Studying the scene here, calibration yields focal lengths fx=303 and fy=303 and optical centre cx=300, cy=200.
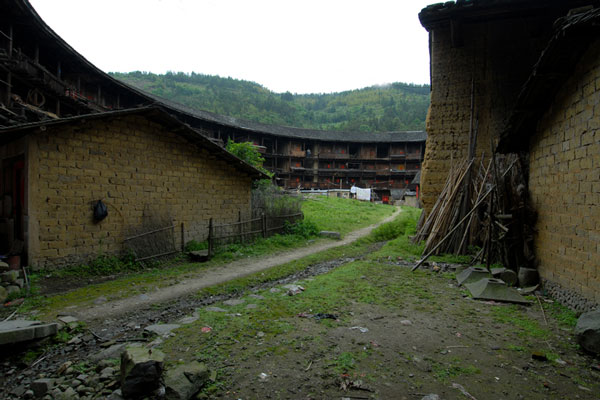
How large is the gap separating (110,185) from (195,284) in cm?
361

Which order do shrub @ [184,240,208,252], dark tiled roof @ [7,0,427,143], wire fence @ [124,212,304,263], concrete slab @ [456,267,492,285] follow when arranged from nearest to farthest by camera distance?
concrete slab @ [456,267,492,285] → wire fence @ [124,212,304,263] → shrub @ [184,240,208,252] → dark tiled roof @ [7,0,427,143]

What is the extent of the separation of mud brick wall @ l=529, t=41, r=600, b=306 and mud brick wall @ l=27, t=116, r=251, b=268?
8.81 metres

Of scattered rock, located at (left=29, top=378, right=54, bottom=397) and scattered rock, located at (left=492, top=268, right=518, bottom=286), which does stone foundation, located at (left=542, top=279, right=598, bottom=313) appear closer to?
scattered rock, located at (left=492, top=268, right=518, bottom=286)

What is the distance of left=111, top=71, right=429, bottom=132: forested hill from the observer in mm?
61691

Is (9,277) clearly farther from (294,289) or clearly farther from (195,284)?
(294,289)

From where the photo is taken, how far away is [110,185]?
25.3ft

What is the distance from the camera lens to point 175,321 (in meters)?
4.39

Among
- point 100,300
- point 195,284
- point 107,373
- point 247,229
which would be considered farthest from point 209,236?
point 107,373

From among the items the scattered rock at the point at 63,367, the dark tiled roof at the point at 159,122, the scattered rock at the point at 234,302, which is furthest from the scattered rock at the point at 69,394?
the dark tiled roof at the point at 159,122

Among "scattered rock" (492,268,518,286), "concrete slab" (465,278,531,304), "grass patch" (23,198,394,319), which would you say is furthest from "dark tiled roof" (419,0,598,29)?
"grass patch" (23,198,394,319)

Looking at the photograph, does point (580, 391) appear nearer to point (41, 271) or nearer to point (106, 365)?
point (106, 365)

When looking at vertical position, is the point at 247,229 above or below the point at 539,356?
above

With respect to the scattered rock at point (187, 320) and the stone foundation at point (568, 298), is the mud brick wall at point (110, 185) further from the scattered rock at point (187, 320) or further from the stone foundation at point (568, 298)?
the stone foundation at point (568, 298)

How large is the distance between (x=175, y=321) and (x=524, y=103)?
692 cm
